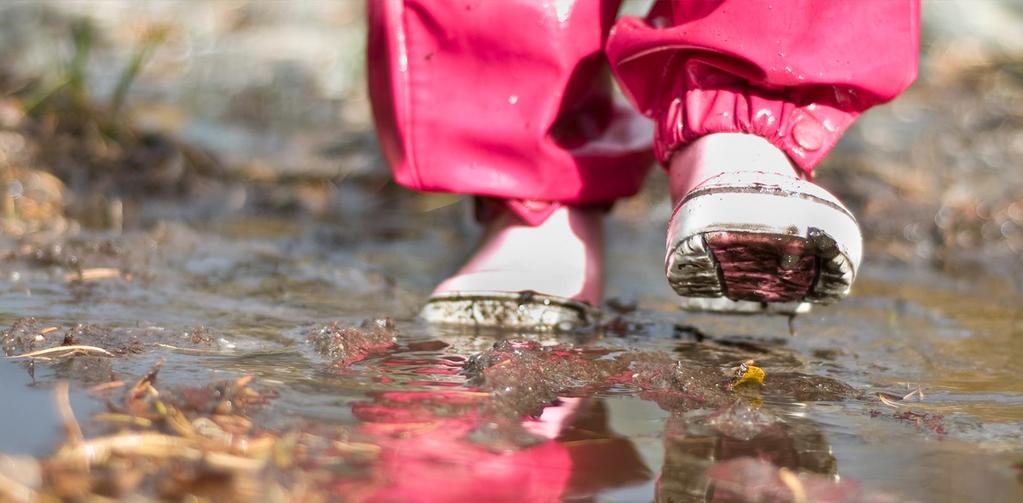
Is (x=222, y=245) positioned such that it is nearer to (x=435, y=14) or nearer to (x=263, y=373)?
Answer: (x=435, y=14)

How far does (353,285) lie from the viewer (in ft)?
7.00

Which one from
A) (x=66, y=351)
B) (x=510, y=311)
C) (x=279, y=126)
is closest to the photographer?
(x=66, y=351)

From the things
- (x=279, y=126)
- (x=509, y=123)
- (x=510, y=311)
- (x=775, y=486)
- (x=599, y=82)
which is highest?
(x=279, y=126)

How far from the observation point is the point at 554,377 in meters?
1.35

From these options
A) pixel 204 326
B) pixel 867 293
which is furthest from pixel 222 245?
pixel 867 293

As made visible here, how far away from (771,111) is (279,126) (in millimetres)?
2923

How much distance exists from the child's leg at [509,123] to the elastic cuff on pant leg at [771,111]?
0.24 metres

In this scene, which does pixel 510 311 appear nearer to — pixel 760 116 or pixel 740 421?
pixel 760 116

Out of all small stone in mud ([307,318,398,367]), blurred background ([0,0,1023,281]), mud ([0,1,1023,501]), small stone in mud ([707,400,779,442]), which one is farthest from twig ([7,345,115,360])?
blurred background ([0,0,1023,281])

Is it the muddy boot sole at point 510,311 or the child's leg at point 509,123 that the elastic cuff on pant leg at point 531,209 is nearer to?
the child's leg at point 509,123

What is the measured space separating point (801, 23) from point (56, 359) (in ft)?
3.52

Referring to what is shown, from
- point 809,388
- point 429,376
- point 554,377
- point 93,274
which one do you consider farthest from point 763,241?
point 93,274

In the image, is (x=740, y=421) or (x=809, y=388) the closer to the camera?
(x=740, y=421)

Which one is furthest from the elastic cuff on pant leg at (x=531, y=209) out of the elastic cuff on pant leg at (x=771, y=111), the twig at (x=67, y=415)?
the twig at (x=67, y=415)
